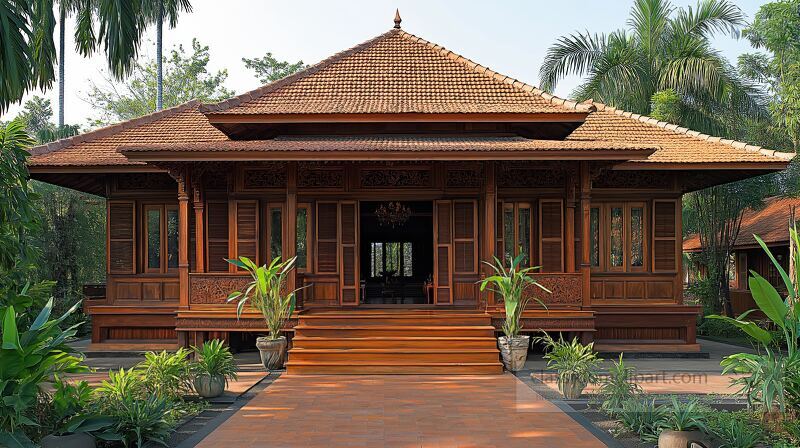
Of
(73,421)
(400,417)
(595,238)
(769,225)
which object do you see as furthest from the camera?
(769,225)

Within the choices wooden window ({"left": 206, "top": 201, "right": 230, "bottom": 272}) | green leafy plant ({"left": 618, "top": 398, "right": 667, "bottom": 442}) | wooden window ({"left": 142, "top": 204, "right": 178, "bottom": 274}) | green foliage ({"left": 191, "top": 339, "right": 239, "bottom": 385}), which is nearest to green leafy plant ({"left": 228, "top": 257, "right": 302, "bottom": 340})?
green foliage ({"left": 191, "top": 339, "right": 239, "bottom": 385})

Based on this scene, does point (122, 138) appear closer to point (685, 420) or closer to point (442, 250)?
point (442, 250)

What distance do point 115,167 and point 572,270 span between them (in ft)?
28.6

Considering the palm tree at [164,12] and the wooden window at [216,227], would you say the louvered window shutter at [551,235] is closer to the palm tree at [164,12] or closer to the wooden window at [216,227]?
the wooden window at [216,227]

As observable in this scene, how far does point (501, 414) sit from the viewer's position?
7945 mm

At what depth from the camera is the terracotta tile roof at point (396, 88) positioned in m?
13.1

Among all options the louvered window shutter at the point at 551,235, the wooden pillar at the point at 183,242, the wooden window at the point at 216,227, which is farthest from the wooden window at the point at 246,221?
the louvered window shutter at the point at 551,235

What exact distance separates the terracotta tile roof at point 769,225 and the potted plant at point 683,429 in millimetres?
13707

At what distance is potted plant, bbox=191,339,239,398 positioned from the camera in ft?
28.0

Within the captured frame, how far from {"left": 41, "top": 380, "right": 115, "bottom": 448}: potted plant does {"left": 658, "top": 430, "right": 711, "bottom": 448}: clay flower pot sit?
488cm

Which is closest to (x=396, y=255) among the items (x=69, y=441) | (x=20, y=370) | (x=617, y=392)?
(x=617, y=392)

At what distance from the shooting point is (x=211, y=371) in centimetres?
863

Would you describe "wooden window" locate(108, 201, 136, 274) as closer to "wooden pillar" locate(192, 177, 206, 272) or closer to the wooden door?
"wooden pillar" locate(192, 177, 206, 272)

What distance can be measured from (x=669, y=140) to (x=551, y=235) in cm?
321
